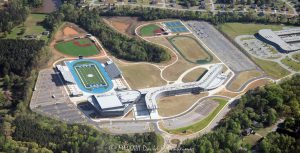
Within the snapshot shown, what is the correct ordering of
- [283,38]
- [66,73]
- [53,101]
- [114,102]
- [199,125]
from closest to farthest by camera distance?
[199,125] → [114,102] → [53,101] → [66,73] → [283,38]

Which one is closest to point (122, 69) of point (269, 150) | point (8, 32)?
point (8, 32)

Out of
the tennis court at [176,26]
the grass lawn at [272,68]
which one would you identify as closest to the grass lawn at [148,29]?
the tennis court at [176,26]

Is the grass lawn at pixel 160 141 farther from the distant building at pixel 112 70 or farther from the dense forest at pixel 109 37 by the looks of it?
the dense forest at pixel 109 37

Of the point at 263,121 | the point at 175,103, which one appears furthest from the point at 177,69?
the point at 263,121

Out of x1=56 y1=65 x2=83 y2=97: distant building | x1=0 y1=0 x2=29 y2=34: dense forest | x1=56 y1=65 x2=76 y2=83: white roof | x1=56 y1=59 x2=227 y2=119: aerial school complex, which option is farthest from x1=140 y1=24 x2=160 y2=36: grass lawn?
x1=0 y1=0 x2=29 y2=34: dense forest

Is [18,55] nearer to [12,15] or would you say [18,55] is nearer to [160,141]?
[12,15]
